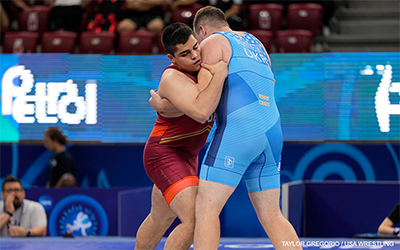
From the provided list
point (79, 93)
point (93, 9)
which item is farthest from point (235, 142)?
point (93, 9)

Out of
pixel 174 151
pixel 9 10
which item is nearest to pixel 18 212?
pixel 174 151

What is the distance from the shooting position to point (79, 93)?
22.3 ft

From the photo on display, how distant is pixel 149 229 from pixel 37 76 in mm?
4394

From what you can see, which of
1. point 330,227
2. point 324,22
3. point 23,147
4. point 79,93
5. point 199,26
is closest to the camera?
point 199,26

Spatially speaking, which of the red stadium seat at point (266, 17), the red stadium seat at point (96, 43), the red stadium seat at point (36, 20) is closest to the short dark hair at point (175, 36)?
the red stadium seat at point (96, 43)

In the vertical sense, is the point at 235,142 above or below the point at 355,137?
above

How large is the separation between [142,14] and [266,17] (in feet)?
6.72

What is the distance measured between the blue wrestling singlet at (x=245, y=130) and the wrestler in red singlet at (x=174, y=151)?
29 centimetres

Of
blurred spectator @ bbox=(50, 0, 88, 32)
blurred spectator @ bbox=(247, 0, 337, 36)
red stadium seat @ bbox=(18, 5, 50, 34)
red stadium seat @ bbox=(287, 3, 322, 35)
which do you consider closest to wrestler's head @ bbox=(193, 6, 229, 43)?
red stadium seat @ bbox=(287, 3, 322, 35)

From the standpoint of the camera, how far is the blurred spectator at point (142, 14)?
7.91 metres

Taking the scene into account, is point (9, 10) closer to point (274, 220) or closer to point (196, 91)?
point (196, 91)

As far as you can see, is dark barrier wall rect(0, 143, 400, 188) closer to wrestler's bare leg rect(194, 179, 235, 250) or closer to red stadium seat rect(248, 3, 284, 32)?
red stadium seat rect(248, 3, 284, 32)

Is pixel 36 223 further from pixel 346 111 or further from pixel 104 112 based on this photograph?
pixel 346 111

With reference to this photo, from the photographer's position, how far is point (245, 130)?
265cm
